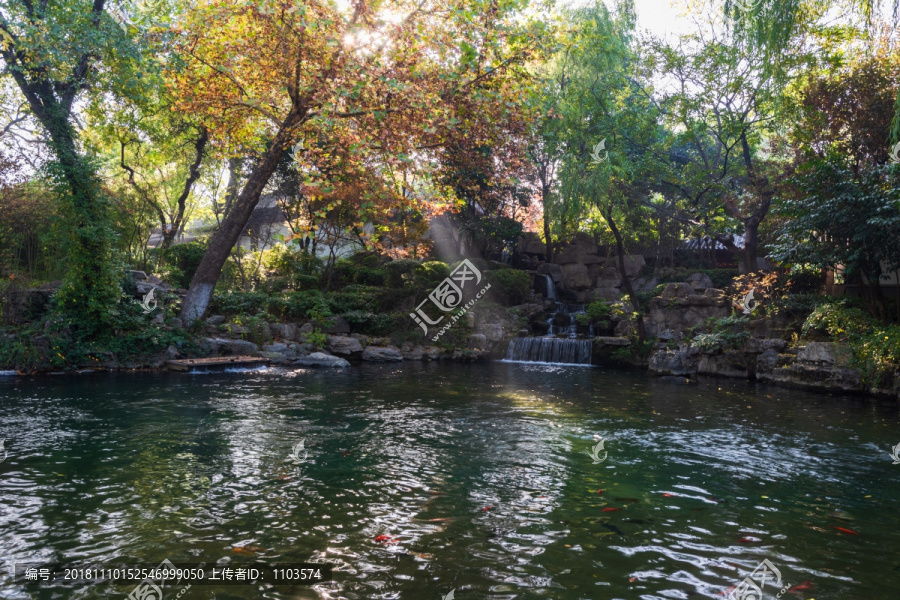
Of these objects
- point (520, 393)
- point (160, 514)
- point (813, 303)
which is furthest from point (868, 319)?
point (160, 514)

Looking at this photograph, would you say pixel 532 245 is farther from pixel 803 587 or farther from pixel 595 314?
pixel 803 587

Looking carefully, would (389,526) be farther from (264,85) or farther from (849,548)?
(264,85)

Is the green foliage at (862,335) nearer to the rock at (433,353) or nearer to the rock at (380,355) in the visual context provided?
the rock at (433,353)

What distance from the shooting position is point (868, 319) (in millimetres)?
12938

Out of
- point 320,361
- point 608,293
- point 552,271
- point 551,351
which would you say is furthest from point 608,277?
point 320,361

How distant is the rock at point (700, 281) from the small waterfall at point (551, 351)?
511cm

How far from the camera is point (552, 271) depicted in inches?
1129

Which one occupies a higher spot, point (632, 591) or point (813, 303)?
point (813, 303)

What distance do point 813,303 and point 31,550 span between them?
16462mm

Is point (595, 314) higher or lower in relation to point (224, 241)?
lower

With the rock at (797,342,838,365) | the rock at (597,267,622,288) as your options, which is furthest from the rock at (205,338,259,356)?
the rock at (597,267,622,288)

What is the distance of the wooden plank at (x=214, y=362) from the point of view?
1412 cm

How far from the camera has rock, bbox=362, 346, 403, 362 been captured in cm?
1881

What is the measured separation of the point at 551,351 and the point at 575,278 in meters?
9.46
